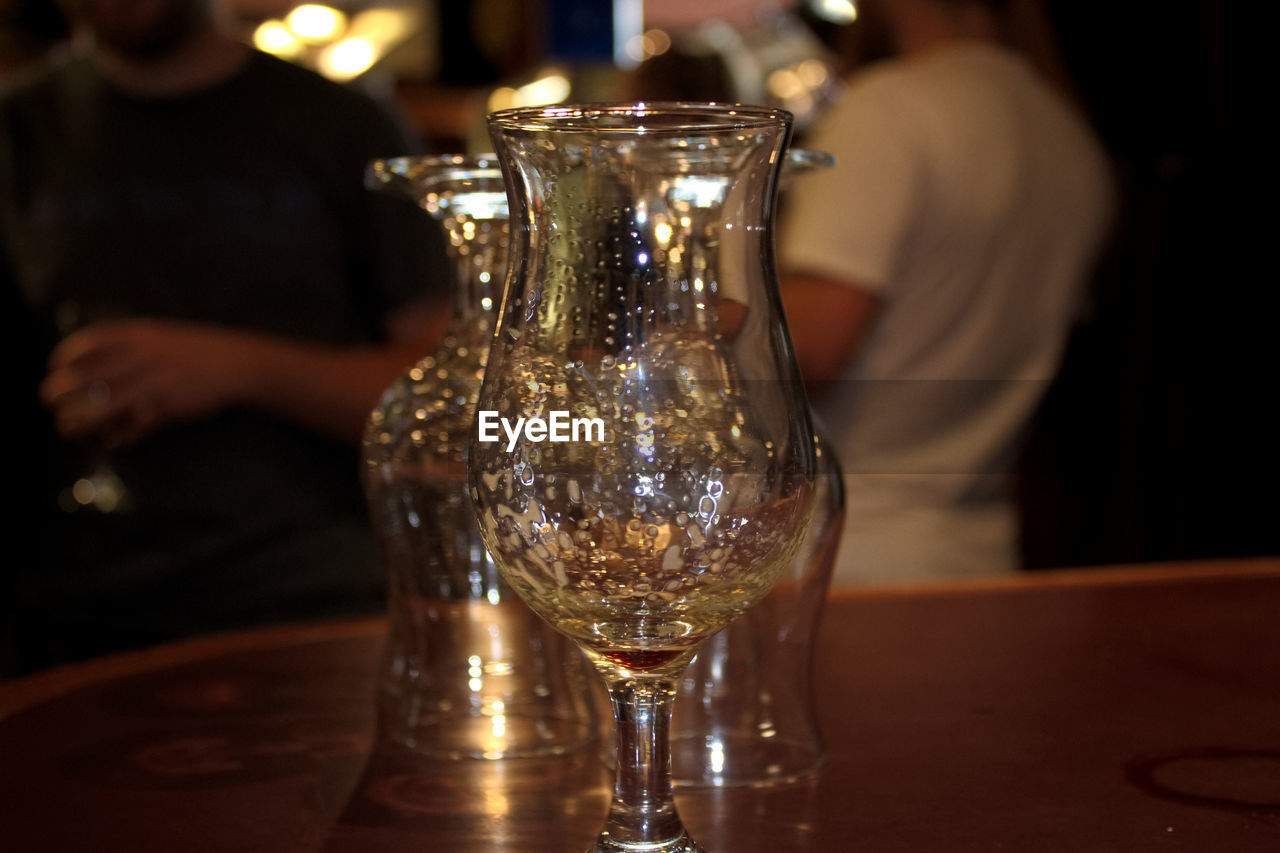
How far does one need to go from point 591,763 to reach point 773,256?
245mm

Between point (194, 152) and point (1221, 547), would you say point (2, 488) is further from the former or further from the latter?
point (1221, 547)

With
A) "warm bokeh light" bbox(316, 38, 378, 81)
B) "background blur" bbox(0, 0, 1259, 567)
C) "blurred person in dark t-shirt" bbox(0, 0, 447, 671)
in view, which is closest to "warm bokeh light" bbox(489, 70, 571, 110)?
"warm bokeh light" bbox(316, 38, 378, 81)

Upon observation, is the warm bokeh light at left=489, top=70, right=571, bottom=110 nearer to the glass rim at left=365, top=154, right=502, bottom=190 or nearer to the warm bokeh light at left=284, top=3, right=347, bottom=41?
the warm bokeh light at left=284, top=3, right=347, bottom=41

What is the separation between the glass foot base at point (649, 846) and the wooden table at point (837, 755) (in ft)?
0.09

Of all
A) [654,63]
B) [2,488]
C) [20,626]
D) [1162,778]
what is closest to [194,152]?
[2,488]

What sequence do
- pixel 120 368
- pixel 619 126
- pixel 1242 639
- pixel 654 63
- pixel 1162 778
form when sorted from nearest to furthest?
pixel 619 126 < pixel 1162 778 < pixel 1242 639 < pixel 120 368 < pixel 654 63

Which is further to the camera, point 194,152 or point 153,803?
point 194,152

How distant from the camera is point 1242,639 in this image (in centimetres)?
83

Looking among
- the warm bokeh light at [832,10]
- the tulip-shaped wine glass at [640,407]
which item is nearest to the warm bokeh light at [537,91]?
the warm bokeh light at [832,10]

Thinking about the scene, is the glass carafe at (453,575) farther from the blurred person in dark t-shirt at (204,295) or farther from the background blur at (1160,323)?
the background blur at (1160,323)

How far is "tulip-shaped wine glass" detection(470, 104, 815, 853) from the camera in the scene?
1.59 ft

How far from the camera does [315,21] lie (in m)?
4.38

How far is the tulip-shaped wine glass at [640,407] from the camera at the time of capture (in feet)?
1.59

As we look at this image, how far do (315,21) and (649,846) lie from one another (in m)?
4.23
